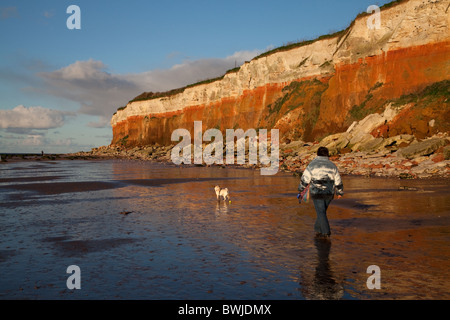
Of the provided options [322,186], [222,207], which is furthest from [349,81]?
[322,186]

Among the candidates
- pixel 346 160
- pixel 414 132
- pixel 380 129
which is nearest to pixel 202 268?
pixel 346 160

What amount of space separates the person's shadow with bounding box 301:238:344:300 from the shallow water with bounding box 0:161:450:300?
0.05 feet

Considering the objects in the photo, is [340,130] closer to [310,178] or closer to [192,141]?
[310,178]

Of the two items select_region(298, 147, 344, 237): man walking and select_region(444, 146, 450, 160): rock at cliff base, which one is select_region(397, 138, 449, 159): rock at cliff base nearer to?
select_region(444, 146, 450, 160): rock at cliff base

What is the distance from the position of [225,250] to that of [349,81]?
43322 millimetres

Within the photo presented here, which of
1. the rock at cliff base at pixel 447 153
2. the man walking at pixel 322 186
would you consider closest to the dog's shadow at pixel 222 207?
the man walking at pixel 322 186

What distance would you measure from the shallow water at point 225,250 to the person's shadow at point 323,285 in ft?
0.05

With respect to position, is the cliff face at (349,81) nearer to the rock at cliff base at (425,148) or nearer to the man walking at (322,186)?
the rock at cliff base at (425,148)

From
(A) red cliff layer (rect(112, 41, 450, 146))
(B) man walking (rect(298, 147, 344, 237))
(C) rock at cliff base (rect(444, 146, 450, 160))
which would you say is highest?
(A) red cliff layer (rect(112, 41, 450, 146))

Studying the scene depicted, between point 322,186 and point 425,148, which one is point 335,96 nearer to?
point 425,148

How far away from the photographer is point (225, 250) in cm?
793

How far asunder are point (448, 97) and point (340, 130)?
47.3 feet

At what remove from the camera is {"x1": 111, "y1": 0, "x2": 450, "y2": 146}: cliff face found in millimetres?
36000

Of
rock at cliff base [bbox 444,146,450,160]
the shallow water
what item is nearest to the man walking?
the shallow water
